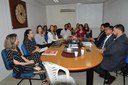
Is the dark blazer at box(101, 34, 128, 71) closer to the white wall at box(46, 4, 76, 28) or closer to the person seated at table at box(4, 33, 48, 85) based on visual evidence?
the person seated at table at box(4, 33, 48, 85)

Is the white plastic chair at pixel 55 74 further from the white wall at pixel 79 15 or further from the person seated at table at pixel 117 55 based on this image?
the white wall at pixel 79 15

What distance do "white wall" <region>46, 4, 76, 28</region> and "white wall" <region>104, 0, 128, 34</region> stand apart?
177 centimetres

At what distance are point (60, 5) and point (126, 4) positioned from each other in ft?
12.6

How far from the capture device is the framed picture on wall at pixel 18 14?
12.6 ft

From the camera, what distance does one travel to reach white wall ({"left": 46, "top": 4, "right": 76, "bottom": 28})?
781 centimetres

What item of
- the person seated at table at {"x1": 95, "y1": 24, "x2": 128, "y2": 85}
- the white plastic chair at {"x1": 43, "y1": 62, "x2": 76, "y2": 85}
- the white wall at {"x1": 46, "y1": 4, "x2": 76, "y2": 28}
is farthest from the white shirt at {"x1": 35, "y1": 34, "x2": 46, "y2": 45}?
the white wall at {"x1": 46, "y1": 4, "x2": 76, "y2": 28}

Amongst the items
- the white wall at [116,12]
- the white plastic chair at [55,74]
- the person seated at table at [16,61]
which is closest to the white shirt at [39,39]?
the person seated at table at [16,61]

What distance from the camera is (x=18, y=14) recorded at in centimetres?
415

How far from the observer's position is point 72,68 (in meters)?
1.87

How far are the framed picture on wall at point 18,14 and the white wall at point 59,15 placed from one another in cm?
338

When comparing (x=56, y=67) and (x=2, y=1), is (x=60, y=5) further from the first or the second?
(x=56, y=67)

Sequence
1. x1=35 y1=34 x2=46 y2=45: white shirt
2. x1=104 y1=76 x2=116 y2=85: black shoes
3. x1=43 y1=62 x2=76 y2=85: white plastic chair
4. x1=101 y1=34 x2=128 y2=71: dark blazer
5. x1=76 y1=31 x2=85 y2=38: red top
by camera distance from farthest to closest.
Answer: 1. x1=76 y1=31 x2=85 y2=38: red top
2. x1=35 y1=34 x2=46 y2=45: white shirt
3. x1=104 y1=76 x2=116 y2=85: black shoes
4. x1=101 y1=34 x2=128 y2=71: dark blazer
5. x1=43 y1=62 x2=76 y2=85: white plastic chair

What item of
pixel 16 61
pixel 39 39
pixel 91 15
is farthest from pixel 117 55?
pixel 91 15

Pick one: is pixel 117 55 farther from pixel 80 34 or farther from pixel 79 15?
pixel 79 15
